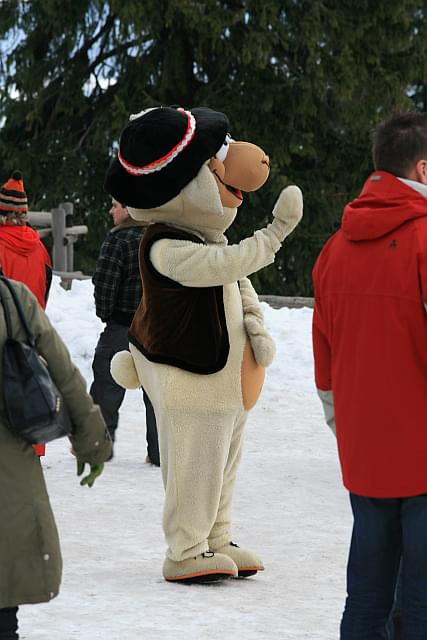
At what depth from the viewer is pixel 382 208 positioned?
378cm

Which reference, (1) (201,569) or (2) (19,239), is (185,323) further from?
(2) (19,239)

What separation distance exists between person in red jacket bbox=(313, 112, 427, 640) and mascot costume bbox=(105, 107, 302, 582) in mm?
1471

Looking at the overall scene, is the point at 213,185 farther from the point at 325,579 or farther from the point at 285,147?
the point at 285,147

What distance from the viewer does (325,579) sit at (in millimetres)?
5570

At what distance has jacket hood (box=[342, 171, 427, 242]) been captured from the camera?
147 inches

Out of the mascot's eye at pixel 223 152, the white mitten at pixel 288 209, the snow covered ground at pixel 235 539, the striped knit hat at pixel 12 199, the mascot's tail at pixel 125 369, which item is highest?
the mascot's eye at pixel 223 152

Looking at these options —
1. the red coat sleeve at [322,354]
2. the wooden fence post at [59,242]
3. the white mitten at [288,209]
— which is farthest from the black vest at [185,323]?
the wooden fence post at [59,242]

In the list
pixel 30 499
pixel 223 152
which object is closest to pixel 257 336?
pixel 223 152

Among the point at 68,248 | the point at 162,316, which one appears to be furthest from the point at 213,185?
the point at 68,248

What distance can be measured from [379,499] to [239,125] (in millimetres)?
17434

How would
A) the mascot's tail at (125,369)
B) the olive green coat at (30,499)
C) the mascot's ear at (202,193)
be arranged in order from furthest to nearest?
the mascot's tail at (125,369) < the mascot's ear at (202,193) < the olive green coat at (30,499)

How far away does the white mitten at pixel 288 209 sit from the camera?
5.45 m

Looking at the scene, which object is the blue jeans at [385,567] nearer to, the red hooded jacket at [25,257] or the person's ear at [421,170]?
the person's ear at [421,170]

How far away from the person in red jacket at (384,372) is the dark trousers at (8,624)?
1.01 m
